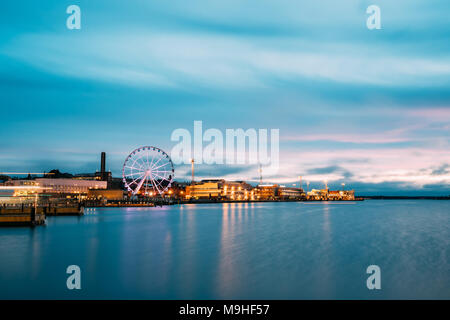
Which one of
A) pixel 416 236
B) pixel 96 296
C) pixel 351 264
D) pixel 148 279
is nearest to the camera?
pixel 96 296

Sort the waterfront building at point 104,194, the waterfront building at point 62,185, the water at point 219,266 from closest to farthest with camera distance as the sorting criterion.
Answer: the water at point 219,266, the waterfront building at point 62,185, the waterfront building at point 104,194

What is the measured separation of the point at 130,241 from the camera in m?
37.8

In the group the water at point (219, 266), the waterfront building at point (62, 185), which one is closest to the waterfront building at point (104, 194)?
the waterfront building at point (62, 185)

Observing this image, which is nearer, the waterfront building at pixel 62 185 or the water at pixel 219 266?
the water at pixel 219 266

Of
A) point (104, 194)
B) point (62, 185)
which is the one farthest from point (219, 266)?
point (62, 185)

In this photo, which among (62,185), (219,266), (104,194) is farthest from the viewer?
(62,185)

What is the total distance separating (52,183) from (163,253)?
13195cm

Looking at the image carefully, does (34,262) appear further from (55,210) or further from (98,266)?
(55,210)

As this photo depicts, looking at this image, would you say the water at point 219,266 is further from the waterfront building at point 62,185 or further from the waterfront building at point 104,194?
the waterfront building at point 62,185

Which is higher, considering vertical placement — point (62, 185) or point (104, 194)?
point (62, 185)

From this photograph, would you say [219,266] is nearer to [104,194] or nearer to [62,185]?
[104,194]

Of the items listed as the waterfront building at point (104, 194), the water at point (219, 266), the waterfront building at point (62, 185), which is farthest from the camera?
the waterfront building at point (104, 194)

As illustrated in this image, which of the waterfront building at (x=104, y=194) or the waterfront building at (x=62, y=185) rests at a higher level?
the waterfront building at (x=62, y=185)
